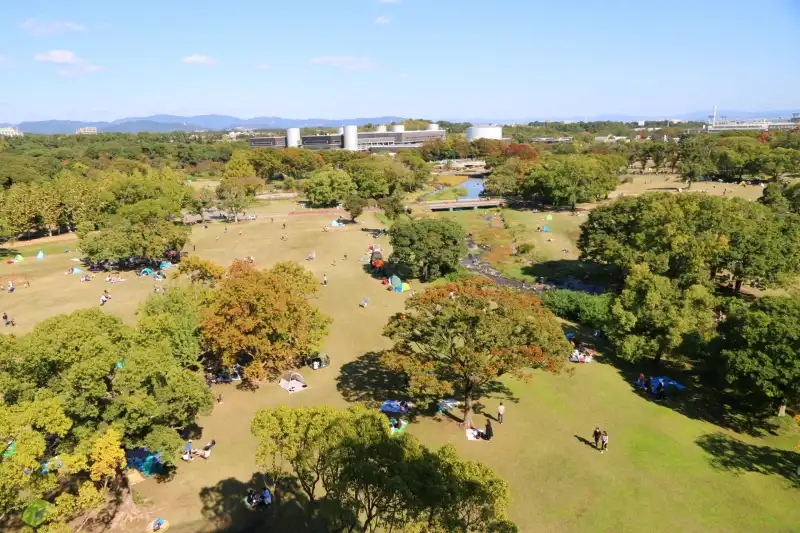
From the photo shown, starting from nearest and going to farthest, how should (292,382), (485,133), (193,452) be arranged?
(193,452) < (292,382) < (485,133)

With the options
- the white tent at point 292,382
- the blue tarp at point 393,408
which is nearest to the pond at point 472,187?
the white tent at point 292,382

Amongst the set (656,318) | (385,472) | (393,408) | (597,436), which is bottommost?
(393,408)

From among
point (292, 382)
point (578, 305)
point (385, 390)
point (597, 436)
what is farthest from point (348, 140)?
point (597, 436)

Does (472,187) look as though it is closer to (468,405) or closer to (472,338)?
(468,405)

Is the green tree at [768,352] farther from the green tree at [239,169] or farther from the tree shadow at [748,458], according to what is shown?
the green tree at [239,169]

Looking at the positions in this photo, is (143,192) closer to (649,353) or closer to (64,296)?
(64,296)

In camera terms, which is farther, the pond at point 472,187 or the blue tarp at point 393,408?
the pond at point 472,187
